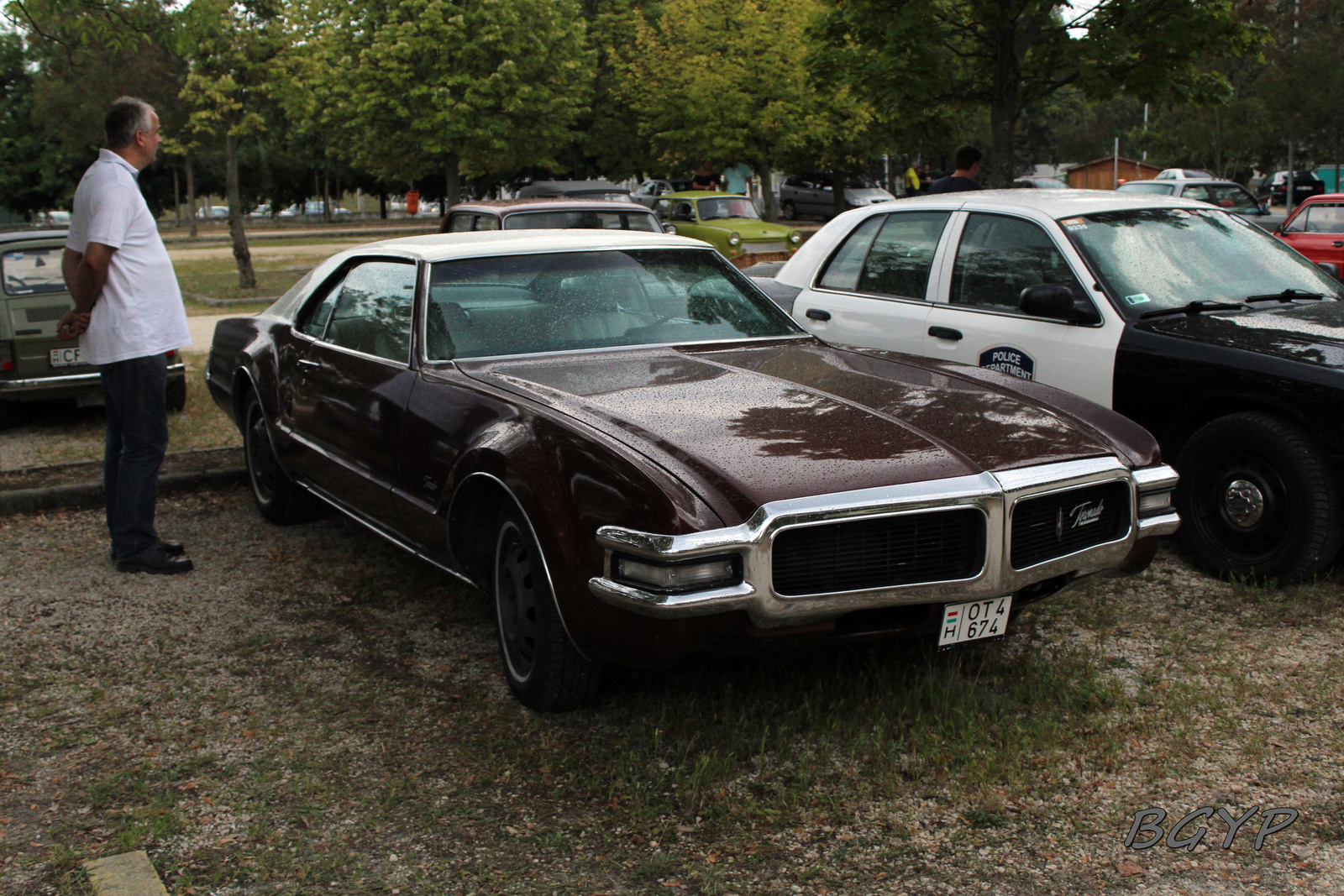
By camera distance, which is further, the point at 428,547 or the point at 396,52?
the point at 396,52

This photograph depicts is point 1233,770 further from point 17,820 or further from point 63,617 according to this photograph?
A: point 63,617

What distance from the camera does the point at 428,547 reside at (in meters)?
4.42

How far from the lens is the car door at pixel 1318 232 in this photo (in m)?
14.4

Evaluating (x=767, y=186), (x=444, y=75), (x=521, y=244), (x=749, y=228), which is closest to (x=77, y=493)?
(x=521, y=244)

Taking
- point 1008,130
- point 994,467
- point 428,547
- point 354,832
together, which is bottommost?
point 354,832

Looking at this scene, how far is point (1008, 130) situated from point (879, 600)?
1273 cm

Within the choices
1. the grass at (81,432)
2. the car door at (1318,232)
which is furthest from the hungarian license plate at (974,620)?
the car door at (1318,232)

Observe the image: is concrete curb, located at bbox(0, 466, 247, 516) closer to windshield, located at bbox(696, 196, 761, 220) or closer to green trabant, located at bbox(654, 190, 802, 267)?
green trabant, located at bbox(654, 190, 802, 267)

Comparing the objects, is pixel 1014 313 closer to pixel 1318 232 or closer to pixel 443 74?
pixel 1318 232

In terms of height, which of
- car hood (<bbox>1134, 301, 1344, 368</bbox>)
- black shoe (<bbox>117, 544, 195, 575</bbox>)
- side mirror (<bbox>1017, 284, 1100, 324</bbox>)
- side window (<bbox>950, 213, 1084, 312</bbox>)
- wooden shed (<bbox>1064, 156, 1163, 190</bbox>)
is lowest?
black shoe (<bbox>117, 544, 195, 575</bbox>)

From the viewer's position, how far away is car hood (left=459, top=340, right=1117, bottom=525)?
3.41 metres

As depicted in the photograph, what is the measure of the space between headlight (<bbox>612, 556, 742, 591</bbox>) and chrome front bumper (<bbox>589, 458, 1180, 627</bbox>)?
0.07ft

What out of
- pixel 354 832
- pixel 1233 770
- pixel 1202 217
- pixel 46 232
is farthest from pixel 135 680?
pixel 46 232

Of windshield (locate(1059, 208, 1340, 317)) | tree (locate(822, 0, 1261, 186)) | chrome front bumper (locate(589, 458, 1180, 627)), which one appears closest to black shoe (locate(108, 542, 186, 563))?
chrome front bumper (locate(589, 458, 1180, 627))
